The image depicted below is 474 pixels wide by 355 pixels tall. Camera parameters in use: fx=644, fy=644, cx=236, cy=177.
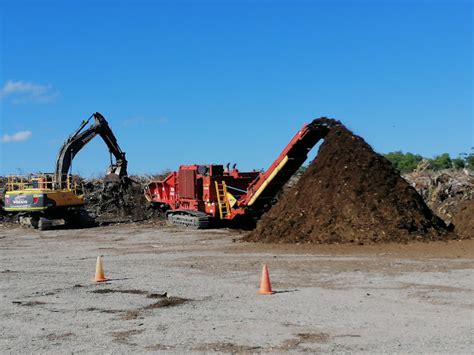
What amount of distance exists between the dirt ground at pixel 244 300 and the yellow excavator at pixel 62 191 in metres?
10.5

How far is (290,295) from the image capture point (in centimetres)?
1088

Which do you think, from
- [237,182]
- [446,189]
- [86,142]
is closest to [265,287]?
[237,182]

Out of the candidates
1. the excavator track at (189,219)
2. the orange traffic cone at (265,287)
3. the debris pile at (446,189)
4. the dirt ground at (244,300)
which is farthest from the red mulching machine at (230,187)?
the orange traffic cone at (265,287)

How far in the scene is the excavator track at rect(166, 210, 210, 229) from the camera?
25.2 m

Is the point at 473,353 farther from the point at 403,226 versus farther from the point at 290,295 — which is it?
the point at 403,226

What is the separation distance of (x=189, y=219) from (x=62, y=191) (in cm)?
675

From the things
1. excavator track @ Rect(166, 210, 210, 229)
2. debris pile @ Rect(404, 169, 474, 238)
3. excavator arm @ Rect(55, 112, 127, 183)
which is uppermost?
excavator arm @ Rect(55, 112, 127, 183)

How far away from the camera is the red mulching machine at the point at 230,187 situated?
849 inches

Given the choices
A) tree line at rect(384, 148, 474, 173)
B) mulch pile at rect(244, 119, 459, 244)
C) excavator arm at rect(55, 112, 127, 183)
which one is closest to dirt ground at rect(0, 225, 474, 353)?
mulch pile at rect(244, 119, 459, 244)

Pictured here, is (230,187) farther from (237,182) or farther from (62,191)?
(62,191)

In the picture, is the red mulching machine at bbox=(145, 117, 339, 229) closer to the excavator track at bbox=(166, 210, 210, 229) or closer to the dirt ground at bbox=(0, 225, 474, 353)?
the excavator track at bbox=(166, 210, 210, 229)

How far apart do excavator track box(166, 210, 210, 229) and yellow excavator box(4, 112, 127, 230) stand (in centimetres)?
442

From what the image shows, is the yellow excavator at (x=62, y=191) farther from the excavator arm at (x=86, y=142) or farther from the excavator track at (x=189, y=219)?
the excavator track at (x=189, y=219)

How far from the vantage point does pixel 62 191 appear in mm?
29094
